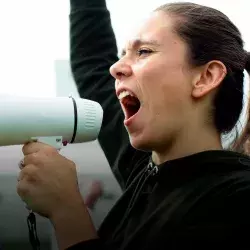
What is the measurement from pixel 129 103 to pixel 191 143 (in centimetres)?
14

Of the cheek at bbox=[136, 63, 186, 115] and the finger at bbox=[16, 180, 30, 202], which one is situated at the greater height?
the cheek at bbox=[136, 63, 186, 115]

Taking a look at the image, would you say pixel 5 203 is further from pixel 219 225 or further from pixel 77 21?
pixel 219 225

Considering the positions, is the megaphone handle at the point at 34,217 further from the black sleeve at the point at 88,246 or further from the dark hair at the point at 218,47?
the dark hair at the point at 218,47

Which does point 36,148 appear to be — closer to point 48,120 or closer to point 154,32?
point 48,120

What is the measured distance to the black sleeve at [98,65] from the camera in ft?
3.15

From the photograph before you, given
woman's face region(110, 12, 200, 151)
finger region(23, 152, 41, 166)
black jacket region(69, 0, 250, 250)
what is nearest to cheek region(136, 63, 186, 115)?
woman's face region(110, 12, 200, 151)

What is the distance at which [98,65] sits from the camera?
0.99m

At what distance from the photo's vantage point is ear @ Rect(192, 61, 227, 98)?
750mm

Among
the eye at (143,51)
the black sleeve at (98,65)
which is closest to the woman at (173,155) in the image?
the eye at (143,51)

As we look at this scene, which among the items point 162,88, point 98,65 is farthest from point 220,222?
point 98,65

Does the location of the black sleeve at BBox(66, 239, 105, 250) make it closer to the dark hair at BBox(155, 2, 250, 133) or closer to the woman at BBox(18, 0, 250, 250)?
the woman at BBox(18, 0, 250, 250)

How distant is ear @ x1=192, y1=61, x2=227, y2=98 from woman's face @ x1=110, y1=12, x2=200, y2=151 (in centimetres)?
1

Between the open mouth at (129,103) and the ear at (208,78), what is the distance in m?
0.11

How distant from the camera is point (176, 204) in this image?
682 millimetres
